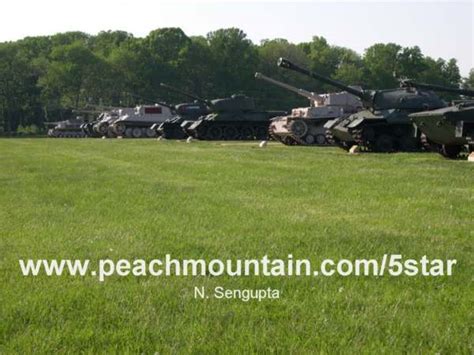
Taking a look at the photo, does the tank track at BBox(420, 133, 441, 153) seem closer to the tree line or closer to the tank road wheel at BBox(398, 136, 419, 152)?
the tank road wheel at BBox(398, 136, 419, 152)

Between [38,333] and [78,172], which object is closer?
[38,333]

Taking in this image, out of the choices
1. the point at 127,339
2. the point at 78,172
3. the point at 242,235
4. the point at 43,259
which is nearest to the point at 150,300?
the point at 127,339

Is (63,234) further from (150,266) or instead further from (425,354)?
(425,354)

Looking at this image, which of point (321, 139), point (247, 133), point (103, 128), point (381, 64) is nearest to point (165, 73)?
point (381, 64)

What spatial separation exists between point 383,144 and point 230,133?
16.7 metres

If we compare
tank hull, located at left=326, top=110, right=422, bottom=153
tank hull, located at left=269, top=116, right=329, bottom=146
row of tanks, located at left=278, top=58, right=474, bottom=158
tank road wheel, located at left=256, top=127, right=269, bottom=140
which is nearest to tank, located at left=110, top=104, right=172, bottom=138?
tank road wheel, located at left=256, top=127, right=269, bottom=140

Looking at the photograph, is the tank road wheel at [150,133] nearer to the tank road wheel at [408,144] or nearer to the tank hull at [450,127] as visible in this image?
the tank road wheel at [408,144]

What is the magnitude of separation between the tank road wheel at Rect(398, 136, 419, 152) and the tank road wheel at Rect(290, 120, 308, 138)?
813 centimetres

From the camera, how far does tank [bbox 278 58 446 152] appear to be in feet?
75.2

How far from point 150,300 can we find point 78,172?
10111 millimetres

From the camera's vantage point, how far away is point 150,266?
5297 millimetres

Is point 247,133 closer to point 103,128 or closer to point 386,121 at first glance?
point 386,121

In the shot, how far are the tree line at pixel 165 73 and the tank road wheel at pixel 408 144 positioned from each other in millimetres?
56916

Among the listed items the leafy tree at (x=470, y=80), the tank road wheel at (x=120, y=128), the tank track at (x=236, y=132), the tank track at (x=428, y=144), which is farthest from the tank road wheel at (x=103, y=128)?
the leafy tree at (x=470, y=80)
